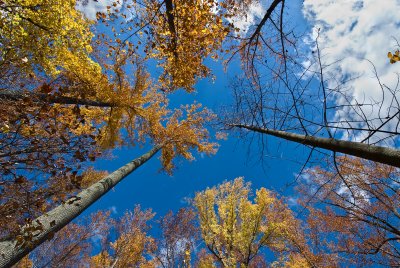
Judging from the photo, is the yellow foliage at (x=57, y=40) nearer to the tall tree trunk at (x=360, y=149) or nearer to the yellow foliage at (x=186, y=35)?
the yellow foliage at (x=186, y=35)

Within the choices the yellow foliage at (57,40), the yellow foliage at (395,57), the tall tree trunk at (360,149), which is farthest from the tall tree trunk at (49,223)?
the yellow foliage at (57,40)

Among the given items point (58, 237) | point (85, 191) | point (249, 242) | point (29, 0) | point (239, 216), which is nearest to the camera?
point (85, 191)

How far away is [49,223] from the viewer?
11.1 feet

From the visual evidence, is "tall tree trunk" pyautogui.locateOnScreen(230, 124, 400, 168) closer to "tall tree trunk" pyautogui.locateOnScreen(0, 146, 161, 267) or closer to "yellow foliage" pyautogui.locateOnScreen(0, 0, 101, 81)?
"tall tree trunk" pyautogui.locateOnScreen(0, 146, 161, 267)

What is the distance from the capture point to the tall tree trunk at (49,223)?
2.80 m

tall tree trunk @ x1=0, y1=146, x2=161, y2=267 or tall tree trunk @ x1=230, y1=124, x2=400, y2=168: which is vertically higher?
tall tree trunk @ x1=230, y1=124, x2=400, y2=168

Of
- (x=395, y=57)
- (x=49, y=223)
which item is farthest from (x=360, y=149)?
(x=49, y=223)

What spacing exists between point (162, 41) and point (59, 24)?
4.23 meters

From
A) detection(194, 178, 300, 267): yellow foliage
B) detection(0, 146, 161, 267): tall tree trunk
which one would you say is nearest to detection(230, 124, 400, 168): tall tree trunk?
detection(0, 146, 161, 267): tall tree trunk

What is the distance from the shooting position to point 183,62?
7.99 metres

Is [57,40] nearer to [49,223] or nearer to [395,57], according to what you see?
[49,223]

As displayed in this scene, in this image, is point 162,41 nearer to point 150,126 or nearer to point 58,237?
point 150,126

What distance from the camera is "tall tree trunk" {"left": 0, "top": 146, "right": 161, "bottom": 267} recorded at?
9.20ft

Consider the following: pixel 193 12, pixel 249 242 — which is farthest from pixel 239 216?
pixel 193 12
